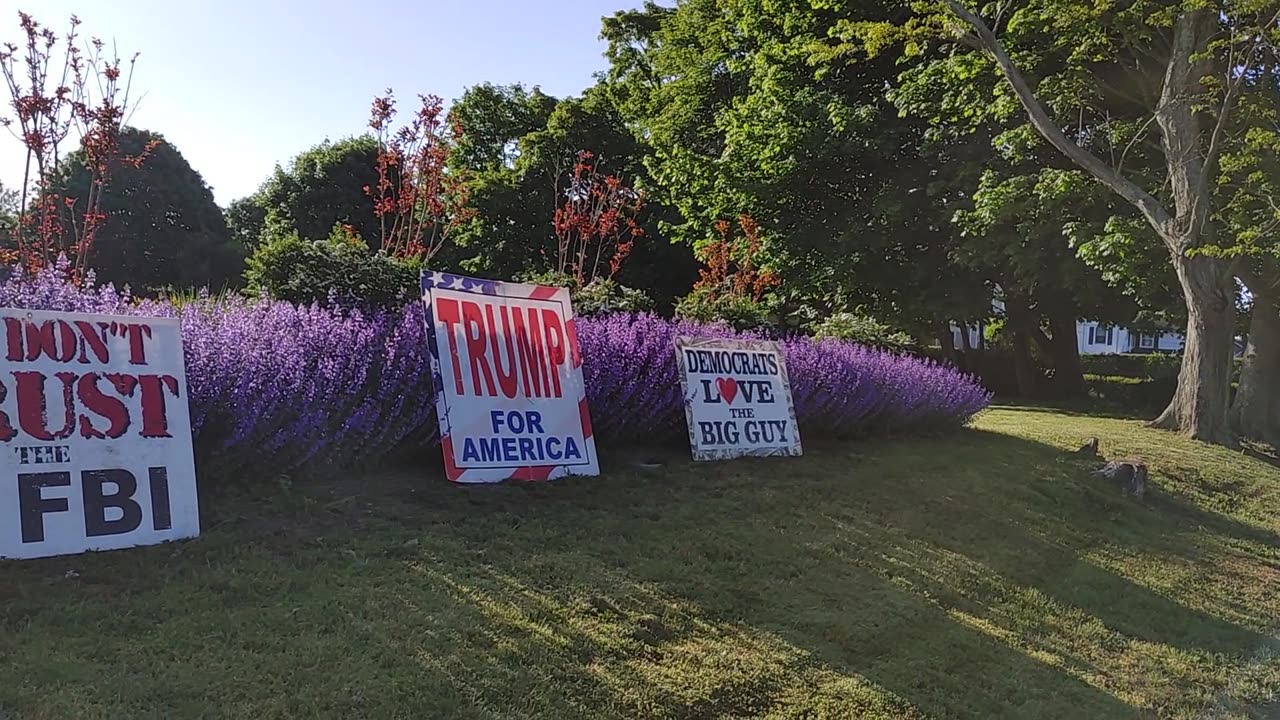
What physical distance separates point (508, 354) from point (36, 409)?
2632 millimetres

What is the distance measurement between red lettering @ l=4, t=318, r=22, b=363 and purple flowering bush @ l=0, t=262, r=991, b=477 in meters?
0.42

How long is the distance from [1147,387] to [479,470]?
73.7ft

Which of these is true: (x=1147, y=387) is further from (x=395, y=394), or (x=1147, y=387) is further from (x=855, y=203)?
(x=395, y=394)

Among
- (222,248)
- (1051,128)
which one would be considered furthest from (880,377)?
(222,248)

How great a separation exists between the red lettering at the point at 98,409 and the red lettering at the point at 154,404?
0.08m

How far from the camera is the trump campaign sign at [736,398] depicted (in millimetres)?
6863

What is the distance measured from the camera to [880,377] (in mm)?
9109

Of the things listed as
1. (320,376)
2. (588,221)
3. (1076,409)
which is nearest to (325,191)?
(588,221)

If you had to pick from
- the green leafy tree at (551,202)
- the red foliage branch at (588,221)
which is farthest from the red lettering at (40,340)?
the green leafy tree at (551,202)

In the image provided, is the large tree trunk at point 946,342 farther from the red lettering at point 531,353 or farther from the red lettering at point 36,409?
the red lettering at point 36,409

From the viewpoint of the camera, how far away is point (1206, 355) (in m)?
13.0

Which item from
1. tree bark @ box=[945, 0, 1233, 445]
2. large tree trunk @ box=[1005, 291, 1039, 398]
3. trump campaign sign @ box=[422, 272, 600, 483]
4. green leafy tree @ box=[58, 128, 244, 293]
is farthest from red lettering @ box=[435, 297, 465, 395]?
green leafy tree @ box=[58, 128, 244, 293]

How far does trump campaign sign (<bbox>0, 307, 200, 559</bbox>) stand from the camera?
3.50 meters

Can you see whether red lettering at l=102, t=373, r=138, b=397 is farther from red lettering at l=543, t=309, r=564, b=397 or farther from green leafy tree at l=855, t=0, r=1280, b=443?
green leafy tree at l=855, t=0, r=1280, b=443
